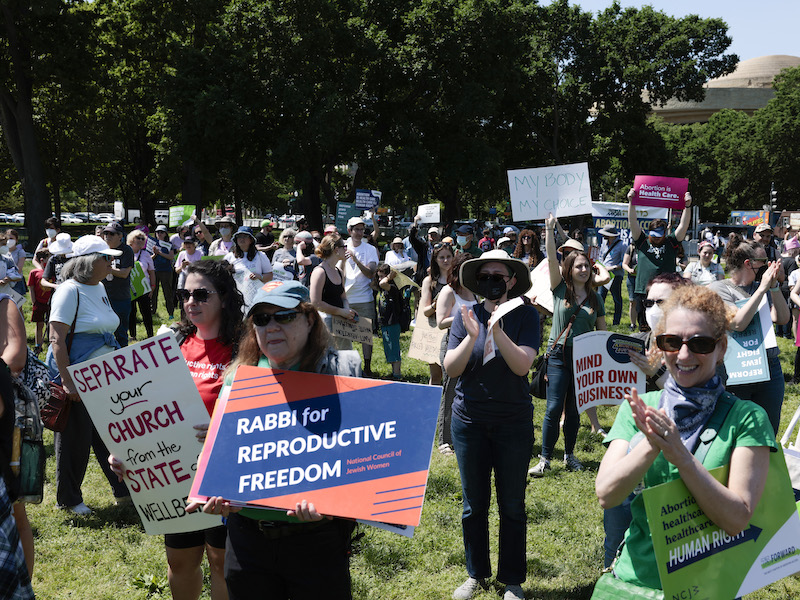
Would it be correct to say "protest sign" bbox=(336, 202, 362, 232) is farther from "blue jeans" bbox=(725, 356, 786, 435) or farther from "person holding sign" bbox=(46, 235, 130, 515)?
"blue jeans" bbox=(725, 356, 786, 435)

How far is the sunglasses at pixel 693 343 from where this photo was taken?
232 cm

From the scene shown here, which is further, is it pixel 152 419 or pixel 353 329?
pixel 353 329

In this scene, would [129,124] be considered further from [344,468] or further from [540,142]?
[344,468]

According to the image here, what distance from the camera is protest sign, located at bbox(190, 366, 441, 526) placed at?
2605 mm

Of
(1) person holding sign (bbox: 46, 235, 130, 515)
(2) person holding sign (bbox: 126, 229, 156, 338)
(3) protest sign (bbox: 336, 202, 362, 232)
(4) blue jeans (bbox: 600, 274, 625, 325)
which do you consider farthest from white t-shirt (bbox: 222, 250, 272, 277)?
(3) protest sign (bbox: 336, 202, 362, 232)

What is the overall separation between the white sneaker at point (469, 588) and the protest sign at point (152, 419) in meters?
1.74

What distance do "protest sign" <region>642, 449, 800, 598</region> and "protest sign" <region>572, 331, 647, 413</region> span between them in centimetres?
271

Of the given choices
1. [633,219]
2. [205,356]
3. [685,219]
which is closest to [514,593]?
[205,356]

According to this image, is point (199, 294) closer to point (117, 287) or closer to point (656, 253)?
point (117, 287)

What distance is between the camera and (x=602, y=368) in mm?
5215

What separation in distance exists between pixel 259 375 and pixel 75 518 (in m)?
3.60

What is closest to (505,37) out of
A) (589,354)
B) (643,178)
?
(643,178)

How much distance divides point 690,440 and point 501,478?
1951 millimetres

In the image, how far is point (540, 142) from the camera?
135 feet
